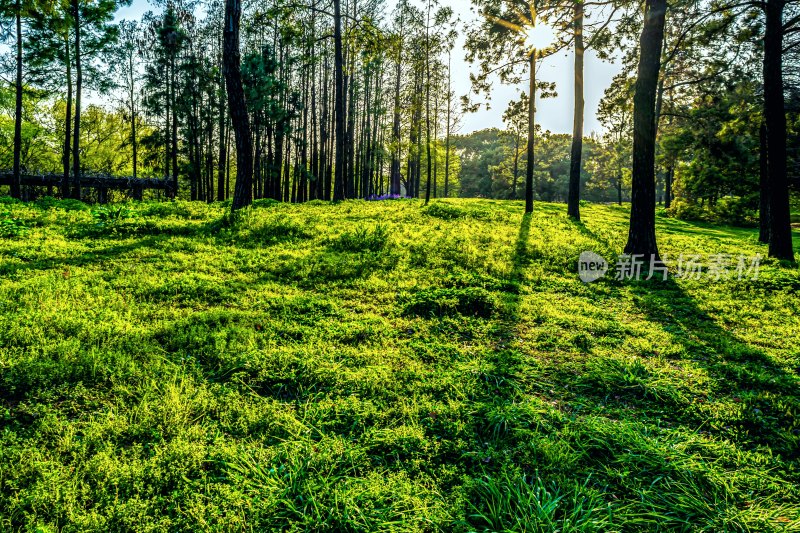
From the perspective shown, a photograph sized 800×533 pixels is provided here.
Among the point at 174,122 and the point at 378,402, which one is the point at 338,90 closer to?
the point at 378,402

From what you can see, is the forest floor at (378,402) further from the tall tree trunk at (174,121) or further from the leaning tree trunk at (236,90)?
the tall tree trunk at (174,121)

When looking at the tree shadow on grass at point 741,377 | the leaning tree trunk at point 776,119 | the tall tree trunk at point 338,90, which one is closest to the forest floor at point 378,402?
the tree shadow on grass at point 741,377

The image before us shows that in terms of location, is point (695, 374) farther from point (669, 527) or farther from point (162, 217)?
point (162, 217)

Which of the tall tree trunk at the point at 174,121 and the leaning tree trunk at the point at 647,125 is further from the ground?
the tall tree trunk at the point at 174,121

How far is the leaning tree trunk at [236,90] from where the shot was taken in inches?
425

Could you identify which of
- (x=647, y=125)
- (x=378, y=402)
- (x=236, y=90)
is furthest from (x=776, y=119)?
(x=236, y=90)

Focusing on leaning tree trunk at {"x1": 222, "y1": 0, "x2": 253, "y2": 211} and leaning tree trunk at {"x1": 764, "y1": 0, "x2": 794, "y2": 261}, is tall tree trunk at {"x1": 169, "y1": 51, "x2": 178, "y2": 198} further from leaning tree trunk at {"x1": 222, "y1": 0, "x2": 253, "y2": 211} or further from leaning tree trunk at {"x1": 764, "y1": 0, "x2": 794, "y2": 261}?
leaning tree trunk at {"x1": 764, "y1": 0, "x2": 794, "y2": 261}

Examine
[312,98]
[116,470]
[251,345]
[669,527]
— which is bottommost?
[669,527]

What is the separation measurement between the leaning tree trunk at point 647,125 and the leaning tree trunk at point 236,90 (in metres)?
9.79

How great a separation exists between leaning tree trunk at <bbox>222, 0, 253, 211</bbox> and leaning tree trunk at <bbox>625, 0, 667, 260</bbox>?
9789mm

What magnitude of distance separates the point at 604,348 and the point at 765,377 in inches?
56.4

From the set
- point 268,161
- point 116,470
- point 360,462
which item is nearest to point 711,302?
point 360,462

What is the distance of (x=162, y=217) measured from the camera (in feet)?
36.2

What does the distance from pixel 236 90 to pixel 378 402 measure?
10.9 meters
